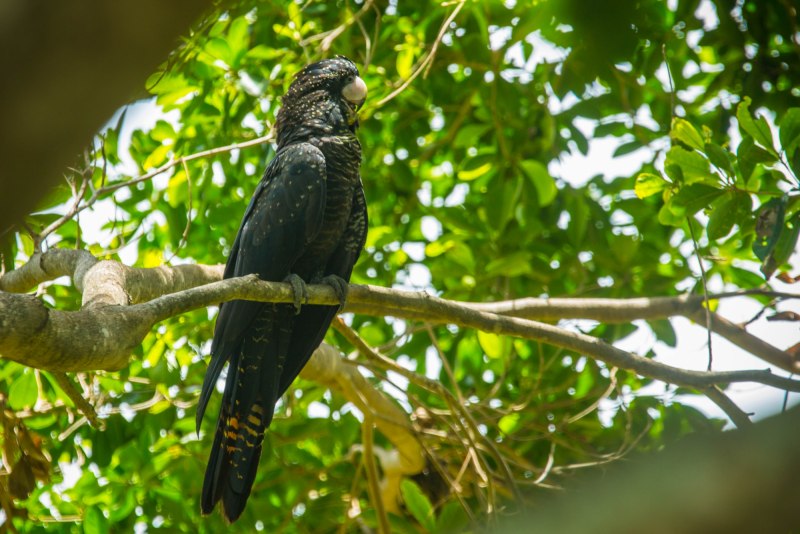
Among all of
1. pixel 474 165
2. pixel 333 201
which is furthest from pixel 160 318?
pixel 474 165

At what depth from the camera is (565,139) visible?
4.36 m

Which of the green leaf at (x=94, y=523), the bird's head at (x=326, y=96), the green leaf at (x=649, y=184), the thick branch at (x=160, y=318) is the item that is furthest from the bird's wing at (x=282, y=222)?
the green leaf at (x=649, y=184)

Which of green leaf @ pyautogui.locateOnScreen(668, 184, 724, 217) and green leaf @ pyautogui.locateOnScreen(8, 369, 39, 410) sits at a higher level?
green leaf @ pyautogui.locateOnScreen(8, 369, 39, 410)

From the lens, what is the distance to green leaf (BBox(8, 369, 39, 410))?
334 cm

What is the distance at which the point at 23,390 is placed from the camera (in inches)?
132

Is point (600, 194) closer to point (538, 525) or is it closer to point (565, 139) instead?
point (565, 139)

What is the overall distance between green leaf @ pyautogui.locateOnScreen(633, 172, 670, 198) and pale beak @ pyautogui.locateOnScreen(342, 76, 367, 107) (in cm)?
142

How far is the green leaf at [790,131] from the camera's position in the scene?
8.21 ft

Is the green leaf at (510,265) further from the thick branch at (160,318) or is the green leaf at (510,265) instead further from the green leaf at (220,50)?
the green leaf at (220,50)

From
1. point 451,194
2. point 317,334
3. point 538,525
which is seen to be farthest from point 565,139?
point 538,525

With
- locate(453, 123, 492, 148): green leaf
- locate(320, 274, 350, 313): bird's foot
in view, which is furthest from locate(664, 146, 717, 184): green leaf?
locate(453, 123, 492, 148): green leaf

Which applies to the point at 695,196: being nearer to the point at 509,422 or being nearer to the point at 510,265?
the point at 510,265

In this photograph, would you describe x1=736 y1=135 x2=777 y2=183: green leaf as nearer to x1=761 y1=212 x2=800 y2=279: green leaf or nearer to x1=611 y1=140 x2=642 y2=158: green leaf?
x1=761 y1=212 x2=800 y2=279: green leaf

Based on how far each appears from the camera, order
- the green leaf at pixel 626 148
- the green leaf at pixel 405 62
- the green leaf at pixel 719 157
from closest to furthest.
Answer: the green leaf at pixel 719 157 → the green leaf at pixel 405 62 → the green leaf at pixel 626 148
